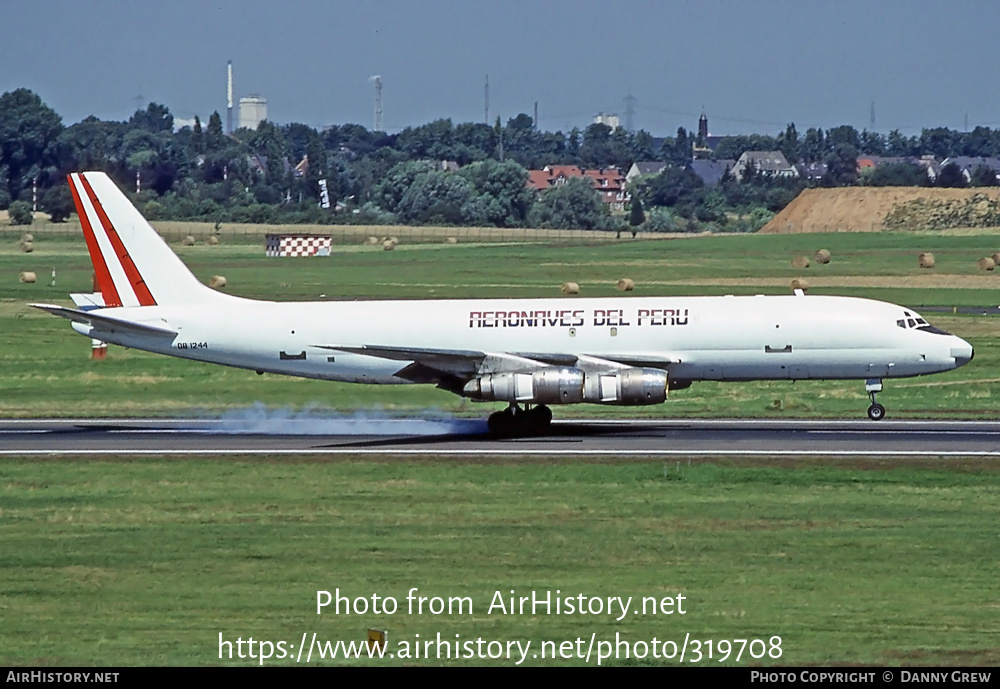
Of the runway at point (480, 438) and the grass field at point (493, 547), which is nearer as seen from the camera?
the grass field at point (493, 547)

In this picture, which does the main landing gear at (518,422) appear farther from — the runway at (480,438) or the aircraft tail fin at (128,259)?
the aircraft tail fin at (128,259)

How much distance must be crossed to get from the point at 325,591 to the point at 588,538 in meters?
6.15

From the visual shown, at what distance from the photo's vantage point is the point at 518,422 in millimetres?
44688

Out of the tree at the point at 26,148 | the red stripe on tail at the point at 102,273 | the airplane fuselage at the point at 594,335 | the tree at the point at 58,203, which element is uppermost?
the tree at the point at 26,148

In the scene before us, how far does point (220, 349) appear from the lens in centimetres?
4600

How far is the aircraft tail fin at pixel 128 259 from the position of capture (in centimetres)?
4656

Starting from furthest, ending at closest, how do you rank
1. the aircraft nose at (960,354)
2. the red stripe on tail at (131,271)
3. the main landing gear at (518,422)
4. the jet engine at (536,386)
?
the red stripe on tail at (131,271)
the main landing gear at (518,422)
the aircraft nose at (960,354)
the jet engine at (536,386)

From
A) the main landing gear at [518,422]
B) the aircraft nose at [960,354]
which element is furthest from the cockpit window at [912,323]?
the main landing gear at [518,422]

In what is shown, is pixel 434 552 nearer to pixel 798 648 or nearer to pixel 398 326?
pixel 798 648

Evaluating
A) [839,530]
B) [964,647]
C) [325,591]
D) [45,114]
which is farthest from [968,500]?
[45,114]

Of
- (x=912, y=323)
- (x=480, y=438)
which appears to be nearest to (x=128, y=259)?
(x=480, y=438)

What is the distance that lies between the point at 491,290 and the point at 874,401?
50.9 meters

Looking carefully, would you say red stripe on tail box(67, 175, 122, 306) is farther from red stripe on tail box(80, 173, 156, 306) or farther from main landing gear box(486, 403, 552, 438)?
main landing gear box(486, 403, 552, 438)

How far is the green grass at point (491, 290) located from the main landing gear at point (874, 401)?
3.00 meters
